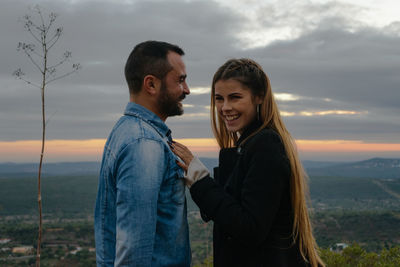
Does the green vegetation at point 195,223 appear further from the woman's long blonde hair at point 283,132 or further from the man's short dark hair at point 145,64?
the man's short dark hair at point 145,64

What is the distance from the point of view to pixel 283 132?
2.76 meters

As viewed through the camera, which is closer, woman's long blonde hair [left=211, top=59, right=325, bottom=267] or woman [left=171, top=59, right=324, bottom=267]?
woman [left=171, top=59, right=324, bottom=267]

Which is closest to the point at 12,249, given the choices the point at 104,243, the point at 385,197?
the point at 104,243

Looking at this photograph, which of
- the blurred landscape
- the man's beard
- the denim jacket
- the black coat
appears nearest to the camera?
the denim jacket

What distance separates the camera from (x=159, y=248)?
7.84 ft

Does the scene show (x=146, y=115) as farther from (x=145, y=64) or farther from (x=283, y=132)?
(x=283, y=132)

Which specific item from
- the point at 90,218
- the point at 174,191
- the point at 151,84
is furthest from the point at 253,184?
the point at 90,218

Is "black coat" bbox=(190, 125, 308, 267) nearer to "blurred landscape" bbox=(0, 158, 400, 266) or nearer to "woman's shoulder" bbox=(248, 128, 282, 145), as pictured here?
"woman's shoulder" bbox=(248, 128, 282, 145)

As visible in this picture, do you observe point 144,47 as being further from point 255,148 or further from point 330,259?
point 330,259

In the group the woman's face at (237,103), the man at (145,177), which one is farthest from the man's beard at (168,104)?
the woman's face at (237,103)

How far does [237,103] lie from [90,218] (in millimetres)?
83474

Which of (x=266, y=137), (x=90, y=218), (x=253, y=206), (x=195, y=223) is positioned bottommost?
(x=90, y=218)

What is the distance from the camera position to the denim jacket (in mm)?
2211

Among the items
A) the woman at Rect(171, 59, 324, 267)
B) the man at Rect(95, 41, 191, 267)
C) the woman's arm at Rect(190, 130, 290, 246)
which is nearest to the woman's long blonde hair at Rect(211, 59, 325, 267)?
the woman at Rect(171, 59, 324, 267)
